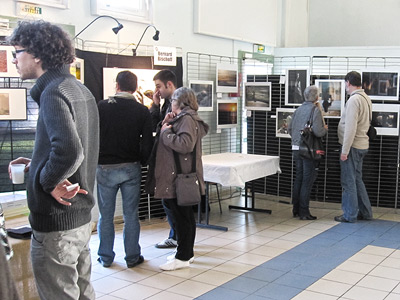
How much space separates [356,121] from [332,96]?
0.96m

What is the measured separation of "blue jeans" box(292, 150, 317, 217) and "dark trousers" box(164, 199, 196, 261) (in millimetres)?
2182

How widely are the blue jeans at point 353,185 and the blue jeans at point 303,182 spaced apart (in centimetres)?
35

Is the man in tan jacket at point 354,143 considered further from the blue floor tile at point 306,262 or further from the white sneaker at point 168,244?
the white sneaker at point 168,244

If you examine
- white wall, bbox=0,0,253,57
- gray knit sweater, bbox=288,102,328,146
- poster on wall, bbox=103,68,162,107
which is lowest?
gray knit sweater, bbox=288,102,328,146

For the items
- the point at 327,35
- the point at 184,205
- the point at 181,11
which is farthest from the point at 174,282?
the point at 327,35

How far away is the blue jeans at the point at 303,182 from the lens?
19.6ft

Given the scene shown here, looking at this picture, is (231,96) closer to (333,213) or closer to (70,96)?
(333,213)

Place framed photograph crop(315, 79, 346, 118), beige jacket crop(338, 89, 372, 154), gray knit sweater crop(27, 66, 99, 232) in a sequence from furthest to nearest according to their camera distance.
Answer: framed photograph crop(315, 79, 346, 118) < beige jacket crop(338, 89, 372, 154) < gray knit sweater crop(27, 66, 99, 232)

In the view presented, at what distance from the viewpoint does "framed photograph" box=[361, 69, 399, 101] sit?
252 inches

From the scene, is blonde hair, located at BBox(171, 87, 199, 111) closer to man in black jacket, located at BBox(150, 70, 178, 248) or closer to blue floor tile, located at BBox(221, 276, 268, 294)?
man in black jacket, located at BBox(150, 70, 178, 248)

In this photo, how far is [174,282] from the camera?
3.98 meters

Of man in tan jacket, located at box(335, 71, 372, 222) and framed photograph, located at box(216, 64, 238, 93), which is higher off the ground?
framed photograph, located at box(216, 64, 238, 93)

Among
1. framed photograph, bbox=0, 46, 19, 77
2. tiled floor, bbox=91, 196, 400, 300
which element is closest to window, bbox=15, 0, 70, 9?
framed photograph, bbox=0, 46, 19, 77

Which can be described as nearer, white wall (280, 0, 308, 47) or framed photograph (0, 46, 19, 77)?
framed photograph (0, 46, 19, 77)
